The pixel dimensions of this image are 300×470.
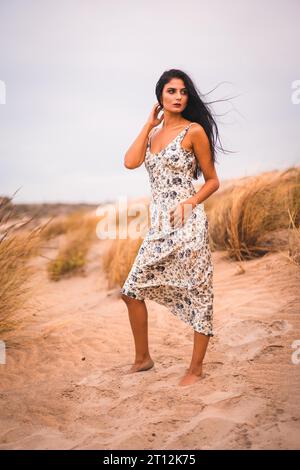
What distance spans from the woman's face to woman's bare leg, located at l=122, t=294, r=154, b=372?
1339 millimetres

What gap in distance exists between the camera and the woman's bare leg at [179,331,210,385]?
321cm

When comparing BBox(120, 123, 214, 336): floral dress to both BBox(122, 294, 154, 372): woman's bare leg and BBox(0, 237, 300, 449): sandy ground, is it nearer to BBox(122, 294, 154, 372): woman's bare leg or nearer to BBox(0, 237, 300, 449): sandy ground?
BBox(122, 294, 154, 372): woman's bare leg

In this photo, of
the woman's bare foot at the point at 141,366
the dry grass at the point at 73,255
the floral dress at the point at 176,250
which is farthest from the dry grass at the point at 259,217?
the dry grass at the point at 73,255

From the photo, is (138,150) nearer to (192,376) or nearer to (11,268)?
(192,376)

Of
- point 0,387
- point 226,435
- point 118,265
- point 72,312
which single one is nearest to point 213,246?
point 118,265

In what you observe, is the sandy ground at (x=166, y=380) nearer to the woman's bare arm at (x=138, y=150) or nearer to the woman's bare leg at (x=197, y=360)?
the woman's bare leg at (x=197, y=360)

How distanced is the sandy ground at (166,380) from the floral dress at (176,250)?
0.52m

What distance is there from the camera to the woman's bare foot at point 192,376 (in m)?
3.25

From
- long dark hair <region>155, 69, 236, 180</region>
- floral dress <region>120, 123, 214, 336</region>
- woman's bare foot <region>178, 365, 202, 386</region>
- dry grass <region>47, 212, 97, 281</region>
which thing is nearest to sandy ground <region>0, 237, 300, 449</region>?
woman's bare foot <region>178, 365, 202, 386</region>

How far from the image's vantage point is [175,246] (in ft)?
10.3

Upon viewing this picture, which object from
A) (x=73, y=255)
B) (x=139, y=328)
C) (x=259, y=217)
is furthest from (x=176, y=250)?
(x=73, y=255)

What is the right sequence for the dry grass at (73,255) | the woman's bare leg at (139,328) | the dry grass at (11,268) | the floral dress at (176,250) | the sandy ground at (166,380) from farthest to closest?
1. the dry grass at (73,255)
2. the dry grass at (11,268)
3. the woman's bare leg at (139,328)
4. the floral dress at (176,250)
5. the sandy ground at (166,380)
